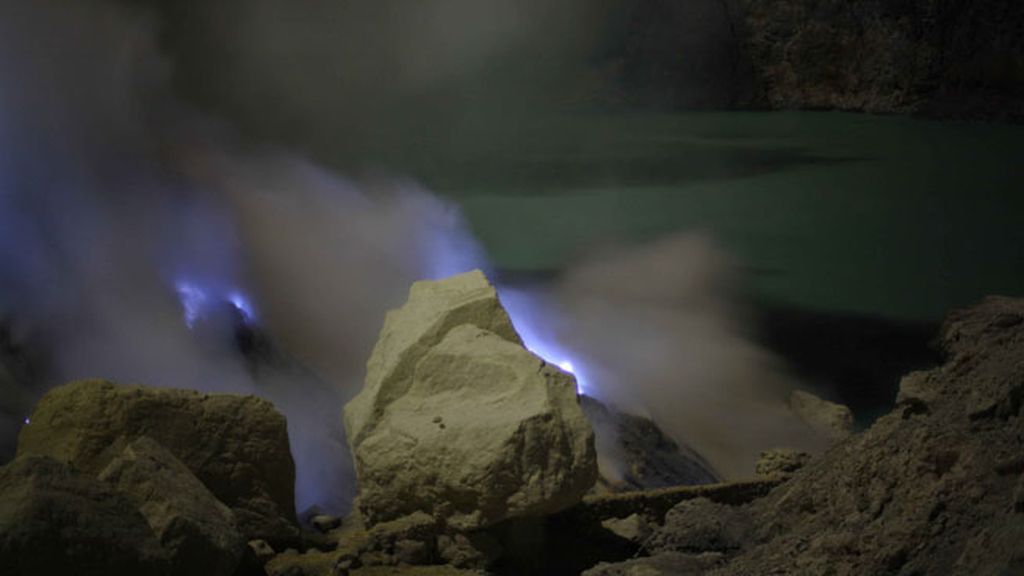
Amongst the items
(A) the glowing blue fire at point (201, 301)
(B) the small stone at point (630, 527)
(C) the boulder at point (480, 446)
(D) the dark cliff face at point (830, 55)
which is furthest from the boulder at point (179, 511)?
(D) the dark cliff face at point (830, 55)

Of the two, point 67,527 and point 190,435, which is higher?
point 190,435

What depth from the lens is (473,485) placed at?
6.54ft

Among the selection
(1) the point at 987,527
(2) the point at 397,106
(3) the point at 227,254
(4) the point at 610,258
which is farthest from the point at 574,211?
(1) the point at 987,527

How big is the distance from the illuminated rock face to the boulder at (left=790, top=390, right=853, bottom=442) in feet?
2.93

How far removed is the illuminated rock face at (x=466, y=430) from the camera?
200 cm

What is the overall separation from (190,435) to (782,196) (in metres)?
2.11

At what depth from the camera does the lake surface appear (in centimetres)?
301

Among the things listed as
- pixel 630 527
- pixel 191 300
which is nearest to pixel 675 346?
pixel 630 527

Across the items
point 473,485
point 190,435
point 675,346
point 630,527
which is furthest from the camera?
point 675,346

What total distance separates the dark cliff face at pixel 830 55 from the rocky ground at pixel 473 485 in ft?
8.33

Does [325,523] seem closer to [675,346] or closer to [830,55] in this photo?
[675,346]

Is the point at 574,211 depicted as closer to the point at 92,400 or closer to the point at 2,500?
the point at 92,400

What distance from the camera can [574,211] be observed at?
3.80 meters

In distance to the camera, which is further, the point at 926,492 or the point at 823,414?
the point at 823,414
